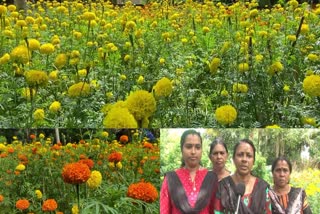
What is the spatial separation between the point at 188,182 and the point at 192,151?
14 cm

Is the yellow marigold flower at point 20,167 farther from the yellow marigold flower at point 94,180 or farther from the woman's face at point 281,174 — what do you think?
the woman's face at point 281,174

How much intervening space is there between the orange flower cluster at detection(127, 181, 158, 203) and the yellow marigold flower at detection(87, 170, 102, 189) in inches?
5.7

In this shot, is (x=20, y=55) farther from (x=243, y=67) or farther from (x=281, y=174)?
(x=281, y=174)

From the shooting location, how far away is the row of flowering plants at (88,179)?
2.64 metres

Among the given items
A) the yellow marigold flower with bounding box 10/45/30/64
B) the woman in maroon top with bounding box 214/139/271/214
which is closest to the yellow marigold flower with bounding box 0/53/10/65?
the yellow marigold flower with bounding box 10/45/30/64

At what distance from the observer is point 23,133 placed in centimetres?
286

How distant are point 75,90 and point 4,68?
143cm

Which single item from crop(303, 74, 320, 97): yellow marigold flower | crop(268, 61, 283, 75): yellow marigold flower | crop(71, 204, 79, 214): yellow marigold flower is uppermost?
crop(268, 61, 283, 75): yellow marigold flower

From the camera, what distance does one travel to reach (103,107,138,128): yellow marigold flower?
8.95 feet

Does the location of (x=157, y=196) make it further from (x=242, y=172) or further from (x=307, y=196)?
(x=307, y=196)

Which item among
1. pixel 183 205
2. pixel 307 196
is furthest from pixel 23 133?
pixel 307 196

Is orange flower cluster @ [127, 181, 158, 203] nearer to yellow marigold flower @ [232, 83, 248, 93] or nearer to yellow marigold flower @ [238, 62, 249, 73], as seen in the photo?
yellow marigold flower @ [232, 83, 248, 93]

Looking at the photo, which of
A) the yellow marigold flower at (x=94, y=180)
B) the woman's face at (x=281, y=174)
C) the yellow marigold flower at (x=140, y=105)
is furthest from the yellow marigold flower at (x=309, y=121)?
the yellow marigold flower at (x=94, y=180)

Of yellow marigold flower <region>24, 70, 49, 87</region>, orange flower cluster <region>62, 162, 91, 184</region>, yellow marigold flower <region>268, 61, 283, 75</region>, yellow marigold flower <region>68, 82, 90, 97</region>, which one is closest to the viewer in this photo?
orange flower cluster <region>62, 162, 91, 184</region>
